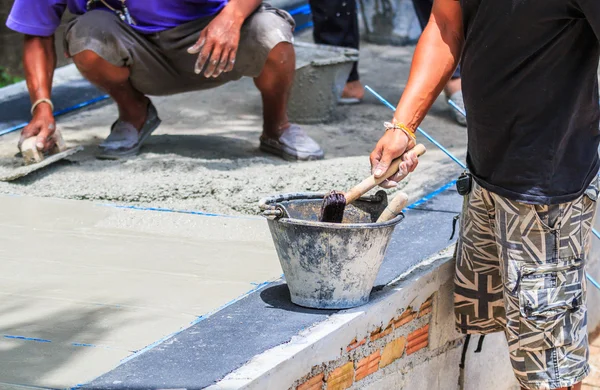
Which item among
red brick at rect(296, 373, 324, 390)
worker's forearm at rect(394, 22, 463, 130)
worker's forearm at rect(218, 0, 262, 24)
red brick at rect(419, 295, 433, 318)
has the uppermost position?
worker's forearm at rect(394, 22, 463, 130)

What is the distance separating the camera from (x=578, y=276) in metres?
2.62

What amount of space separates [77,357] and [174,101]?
131 inches

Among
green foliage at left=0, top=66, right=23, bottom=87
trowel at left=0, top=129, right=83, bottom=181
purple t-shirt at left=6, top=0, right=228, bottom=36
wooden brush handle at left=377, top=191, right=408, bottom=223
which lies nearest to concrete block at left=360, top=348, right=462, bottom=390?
wooden brush handle at left=377, top=191, right=408, bottom=223

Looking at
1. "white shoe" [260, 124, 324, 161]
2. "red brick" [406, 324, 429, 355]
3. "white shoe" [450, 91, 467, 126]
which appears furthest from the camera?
"white shoe" [450, 91, 467, 126]

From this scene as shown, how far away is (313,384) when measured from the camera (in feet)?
8.14

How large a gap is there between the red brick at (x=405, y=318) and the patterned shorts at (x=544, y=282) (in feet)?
1.02

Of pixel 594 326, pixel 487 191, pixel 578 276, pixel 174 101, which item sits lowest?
pixel 594 326

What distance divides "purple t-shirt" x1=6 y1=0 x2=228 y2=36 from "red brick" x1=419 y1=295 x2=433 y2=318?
1981mm

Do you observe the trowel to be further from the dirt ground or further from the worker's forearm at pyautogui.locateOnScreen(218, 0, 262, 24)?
the worker's forearm at pyautogui.locateOnScreen(218, 0, 262, 24)

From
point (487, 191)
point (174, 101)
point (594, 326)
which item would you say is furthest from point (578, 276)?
point (174, 101)

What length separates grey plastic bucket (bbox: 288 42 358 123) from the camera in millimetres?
5270

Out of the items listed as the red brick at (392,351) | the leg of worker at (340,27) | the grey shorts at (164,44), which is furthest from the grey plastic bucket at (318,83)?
the red brick at (392,351)

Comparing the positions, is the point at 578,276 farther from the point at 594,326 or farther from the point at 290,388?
the point at 594,326

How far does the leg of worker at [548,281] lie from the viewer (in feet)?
8.44
